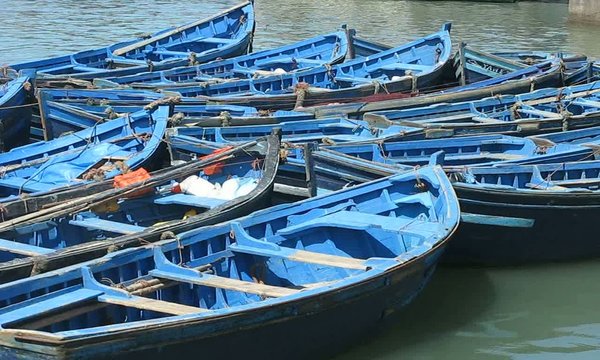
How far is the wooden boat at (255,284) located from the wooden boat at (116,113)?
12.4 feet

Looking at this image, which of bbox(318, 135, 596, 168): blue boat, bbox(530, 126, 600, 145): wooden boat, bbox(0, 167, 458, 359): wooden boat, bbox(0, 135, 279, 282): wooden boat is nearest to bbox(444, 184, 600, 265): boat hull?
bbox(0, 167, 458, 359): wooden boat

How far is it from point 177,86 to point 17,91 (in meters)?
3.33

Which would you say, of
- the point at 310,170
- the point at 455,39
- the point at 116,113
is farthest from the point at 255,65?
the point at 455,39

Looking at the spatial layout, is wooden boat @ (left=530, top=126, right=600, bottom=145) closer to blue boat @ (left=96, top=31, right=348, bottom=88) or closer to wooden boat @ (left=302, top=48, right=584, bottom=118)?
wooden boat @ (left=302, top=48, right=584, bottom=118)

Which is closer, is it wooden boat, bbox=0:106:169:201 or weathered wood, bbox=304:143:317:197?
weathered wood, bbox=304:143:317:197

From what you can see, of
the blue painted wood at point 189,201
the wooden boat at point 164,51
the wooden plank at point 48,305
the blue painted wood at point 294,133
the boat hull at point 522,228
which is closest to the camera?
the wooden plank at point 48,305

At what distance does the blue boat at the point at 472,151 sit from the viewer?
39.6 feet

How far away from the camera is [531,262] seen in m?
11.3

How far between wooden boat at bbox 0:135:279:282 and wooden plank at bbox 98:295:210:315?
0.93m

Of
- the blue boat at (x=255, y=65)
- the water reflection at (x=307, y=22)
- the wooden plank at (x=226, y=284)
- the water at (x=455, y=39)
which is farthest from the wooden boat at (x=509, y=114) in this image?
the water reflection at (x=307, y=22)

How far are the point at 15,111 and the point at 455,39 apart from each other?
73.5ft

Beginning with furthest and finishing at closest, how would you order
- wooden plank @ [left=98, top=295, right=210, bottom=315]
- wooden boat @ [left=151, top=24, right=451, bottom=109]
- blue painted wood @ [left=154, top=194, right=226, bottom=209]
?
wooden boat @ [left=151, top=24, right=451, bottom=109] < blue painted wood @ [left=154, top=194, right=226, bottom=209] < wooden plank @ [left=98, top=295, right=210, bottom=315]

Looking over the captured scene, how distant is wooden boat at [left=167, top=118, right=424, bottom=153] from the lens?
12016 millimetres

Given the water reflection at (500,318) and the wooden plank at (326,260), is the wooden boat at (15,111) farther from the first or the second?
the water reflection at (500,318)
